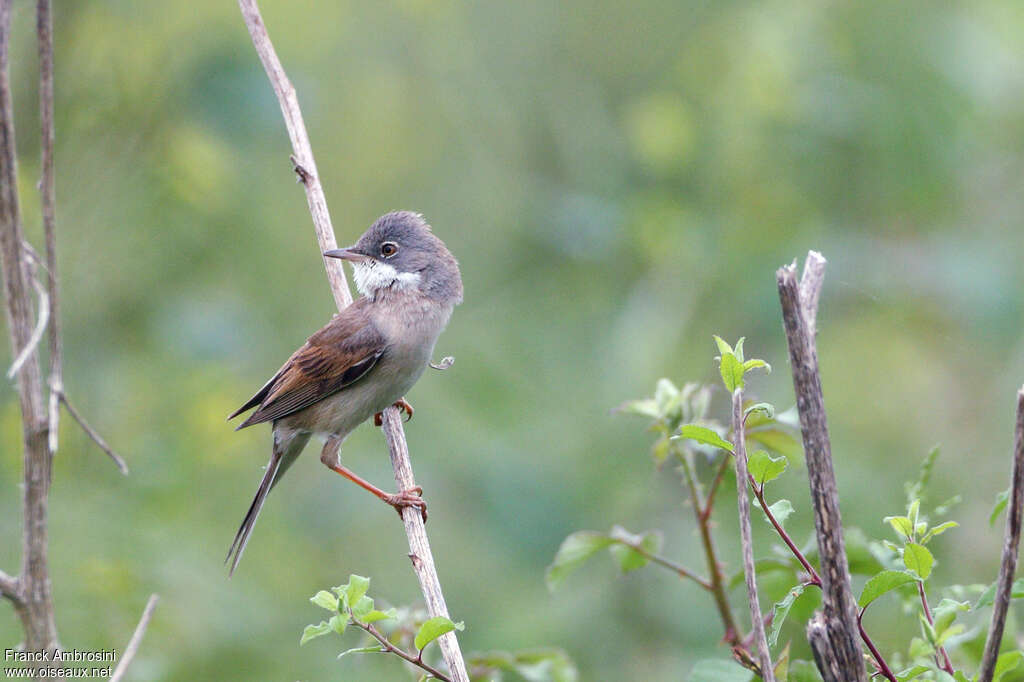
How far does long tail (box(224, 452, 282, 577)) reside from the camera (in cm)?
432

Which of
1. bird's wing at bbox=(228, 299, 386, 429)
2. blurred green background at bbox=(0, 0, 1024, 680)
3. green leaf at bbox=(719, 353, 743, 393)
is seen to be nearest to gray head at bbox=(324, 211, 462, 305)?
bird's wing at bbox=(228, 299, 386, 429)

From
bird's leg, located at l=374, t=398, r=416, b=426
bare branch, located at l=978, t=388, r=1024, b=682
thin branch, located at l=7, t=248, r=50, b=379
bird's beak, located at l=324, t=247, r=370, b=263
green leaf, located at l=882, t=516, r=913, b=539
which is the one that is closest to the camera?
bare branch, located at l=978, t=388, r=1024, b=682

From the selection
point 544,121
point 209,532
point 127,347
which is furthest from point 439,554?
point 544,121

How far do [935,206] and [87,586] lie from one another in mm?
5309

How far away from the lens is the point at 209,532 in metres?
5.35

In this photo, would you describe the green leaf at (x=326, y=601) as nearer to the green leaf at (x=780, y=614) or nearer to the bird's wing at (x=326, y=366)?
the green leaf at (x=780, y=614)

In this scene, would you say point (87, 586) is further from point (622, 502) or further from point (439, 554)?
point (622, 502)

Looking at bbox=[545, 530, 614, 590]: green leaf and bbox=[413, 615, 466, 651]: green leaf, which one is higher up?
bbox=[545, 530, 614, 590]: green leaf

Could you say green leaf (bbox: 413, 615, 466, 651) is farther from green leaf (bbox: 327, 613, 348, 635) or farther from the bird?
the bird

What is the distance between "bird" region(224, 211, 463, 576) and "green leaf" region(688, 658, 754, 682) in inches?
99.6

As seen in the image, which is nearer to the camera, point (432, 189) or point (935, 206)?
point (935, 206)

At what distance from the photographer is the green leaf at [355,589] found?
2174 mm

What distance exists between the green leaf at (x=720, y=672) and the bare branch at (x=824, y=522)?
0.41m

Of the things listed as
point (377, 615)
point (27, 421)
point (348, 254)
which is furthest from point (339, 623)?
point (348, 254)
